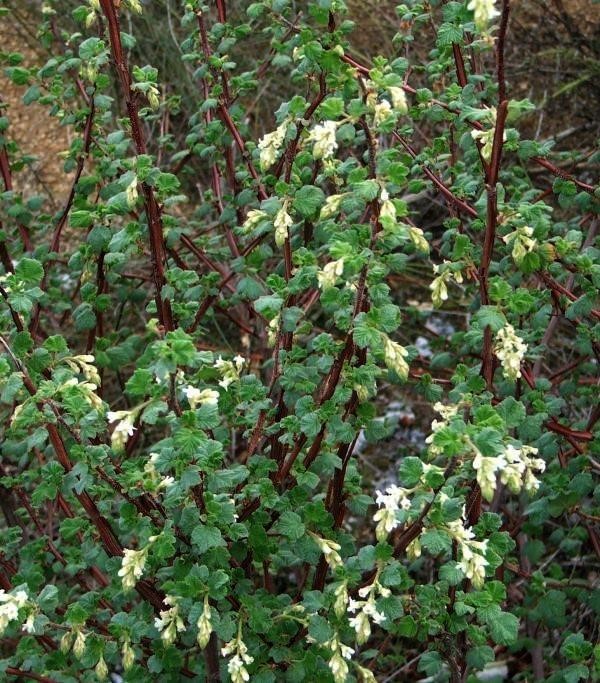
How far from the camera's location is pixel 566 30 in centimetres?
471

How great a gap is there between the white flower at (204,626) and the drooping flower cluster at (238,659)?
7 centimetres

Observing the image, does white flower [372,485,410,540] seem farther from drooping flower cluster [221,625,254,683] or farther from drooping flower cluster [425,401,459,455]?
drooping flower cluster [221,625,254,683]

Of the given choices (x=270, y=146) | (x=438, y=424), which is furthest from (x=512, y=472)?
(x=270, y=146)

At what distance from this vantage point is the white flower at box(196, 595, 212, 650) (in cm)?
175

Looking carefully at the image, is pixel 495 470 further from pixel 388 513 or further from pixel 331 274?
pixel 331 274

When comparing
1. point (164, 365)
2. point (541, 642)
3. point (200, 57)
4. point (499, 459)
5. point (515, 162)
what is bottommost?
point (541, 642)

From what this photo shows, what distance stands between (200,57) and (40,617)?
1.54 meters

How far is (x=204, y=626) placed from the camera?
1.79 m

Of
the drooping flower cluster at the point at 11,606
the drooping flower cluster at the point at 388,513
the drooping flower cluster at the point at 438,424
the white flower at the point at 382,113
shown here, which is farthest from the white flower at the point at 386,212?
the drooping flower cluster at the point at 11,606

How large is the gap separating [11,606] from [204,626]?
0.36 metres

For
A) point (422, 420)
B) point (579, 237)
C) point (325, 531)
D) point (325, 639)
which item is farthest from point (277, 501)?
point (422, 420)

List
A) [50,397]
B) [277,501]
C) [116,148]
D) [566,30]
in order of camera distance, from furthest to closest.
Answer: [566,30], [116,148], [277,501], [50,397]

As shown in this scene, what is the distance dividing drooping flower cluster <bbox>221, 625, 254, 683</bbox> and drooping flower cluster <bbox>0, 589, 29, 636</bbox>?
1.28 ft

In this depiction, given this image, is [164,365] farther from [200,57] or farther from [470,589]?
[200,57]
